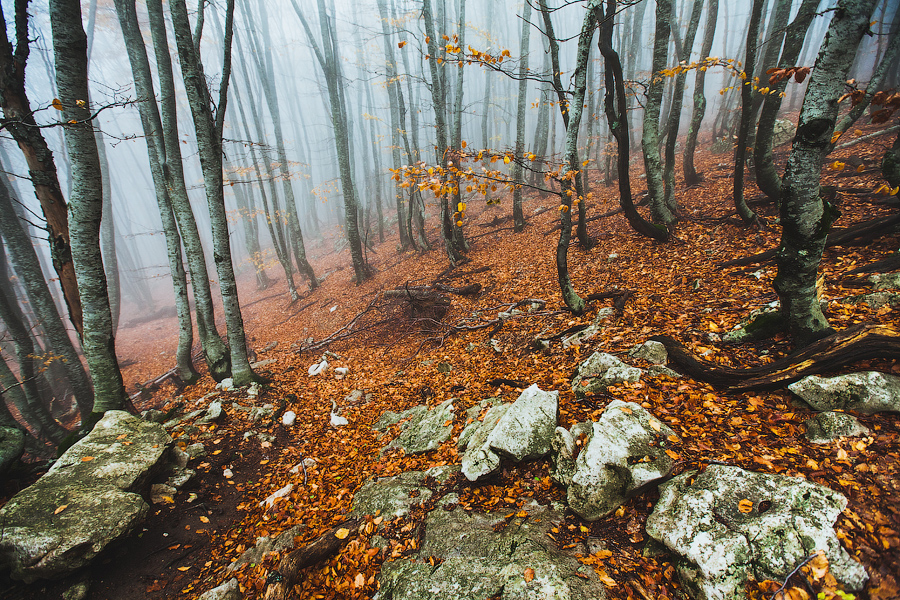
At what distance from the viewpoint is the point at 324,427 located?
557 centimetres

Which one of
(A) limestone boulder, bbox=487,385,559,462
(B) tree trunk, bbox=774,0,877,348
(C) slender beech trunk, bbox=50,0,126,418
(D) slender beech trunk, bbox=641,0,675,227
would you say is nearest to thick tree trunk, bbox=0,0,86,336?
(C) slender beech trunk, bbox=50,0,126,418

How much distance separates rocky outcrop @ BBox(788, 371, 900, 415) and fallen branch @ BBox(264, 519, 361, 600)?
454cm

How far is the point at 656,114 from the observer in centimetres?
755

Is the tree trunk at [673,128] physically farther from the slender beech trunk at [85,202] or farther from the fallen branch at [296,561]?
the slender beech trunk at [85,202]

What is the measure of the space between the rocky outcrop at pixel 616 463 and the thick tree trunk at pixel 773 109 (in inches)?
271

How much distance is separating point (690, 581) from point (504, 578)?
1230 millimetres

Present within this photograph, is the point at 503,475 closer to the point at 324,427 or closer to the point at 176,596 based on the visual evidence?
the point at 176,596

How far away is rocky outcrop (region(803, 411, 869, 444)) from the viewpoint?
250 centimetres

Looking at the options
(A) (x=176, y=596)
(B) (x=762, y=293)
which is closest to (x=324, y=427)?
(A) (x=176, y=596)

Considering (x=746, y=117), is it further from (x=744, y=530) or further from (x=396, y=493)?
(x=396, y=493)

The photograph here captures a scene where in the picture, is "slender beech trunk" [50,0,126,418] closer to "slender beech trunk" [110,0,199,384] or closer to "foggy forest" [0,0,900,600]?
"foggy forest" [0,0,900,600]

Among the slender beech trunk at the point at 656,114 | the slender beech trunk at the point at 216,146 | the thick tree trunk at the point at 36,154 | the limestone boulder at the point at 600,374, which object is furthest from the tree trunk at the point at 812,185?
the thick tree trunk at the point at 36,154

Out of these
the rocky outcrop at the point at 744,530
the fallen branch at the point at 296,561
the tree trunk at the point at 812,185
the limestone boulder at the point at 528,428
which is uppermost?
the tree trunk at the point at 812,185

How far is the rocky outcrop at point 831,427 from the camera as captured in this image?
250 centimetres
